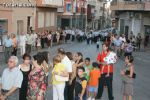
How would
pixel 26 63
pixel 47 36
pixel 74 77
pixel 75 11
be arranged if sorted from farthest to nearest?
pixel 75 11
pixel 47 36
pixel 74 77
pixel 26 63

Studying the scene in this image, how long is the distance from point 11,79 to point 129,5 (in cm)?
4619

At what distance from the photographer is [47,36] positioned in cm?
4234

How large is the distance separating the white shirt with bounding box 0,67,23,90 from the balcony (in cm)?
4215

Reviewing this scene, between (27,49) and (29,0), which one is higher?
(29,0)

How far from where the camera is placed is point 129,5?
54.5 metres

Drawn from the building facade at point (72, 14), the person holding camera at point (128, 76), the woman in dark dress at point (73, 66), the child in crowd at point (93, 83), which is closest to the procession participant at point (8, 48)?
the woman in dark dress at point (73, 66)

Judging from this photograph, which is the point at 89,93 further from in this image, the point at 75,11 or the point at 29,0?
the point at 75,11

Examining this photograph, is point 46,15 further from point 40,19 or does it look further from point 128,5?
point 128,5

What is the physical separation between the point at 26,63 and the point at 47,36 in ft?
103

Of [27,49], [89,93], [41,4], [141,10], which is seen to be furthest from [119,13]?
[89,93]

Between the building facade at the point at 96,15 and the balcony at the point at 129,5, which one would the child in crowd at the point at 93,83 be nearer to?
the balcony at the point at 129,5

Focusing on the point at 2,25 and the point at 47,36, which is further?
the point at 47,36

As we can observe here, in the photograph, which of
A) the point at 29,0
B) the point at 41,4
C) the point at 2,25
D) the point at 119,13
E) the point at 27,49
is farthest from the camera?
the point at 119,13

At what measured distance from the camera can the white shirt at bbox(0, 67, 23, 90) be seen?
9297 millimetres
